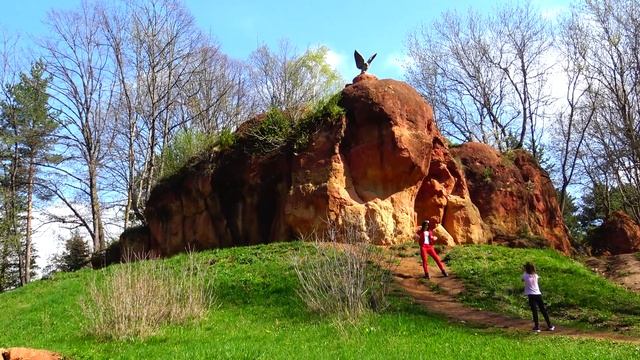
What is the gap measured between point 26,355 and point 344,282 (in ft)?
19.9

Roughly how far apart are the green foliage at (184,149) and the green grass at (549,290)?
1266 centimetres

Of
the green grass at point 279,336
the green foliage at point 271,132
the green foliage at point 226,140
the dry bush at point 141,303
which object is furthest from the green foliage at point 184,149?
the dry bush at point 141,303

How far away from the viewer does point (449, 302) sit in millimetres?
15367

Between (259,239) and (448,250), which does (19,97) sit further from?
(448,250)

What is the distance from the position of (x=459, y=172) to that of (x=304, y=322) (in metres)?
14.3

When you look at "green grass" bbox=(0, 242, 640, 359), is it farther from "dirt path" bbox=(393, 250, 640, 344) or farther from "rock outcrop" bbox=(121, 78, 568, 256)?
"rock outcrop" bbox=(121, 78, 568, 256)

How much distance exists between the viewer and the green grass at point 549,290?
47.0 feet

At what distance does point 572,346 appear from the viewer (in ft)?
34.2

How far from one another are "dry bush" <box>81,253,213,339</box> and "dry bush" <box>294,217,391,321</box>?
2604 millimetres

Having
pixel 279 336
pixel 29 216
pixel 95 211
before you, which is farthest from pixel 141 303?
pixel 29 216

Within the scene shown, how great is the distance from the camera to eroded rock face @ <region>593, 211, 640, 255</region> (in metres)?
33.6

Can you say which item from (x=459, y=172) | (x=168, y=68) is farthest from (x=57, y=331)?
(x=168, y=68)

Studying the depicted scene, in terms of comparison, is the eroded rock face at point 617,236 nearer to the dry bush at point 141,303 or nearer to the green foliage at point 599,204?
the green foliage at point 599,204

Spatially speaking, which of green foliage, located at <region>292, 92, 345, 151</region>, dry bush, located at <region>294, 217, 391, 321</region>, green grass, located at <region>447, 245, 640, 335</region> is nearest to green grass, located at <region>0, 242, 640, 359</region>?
dry bush, located at <region>294, 217, 391, 321</region>
